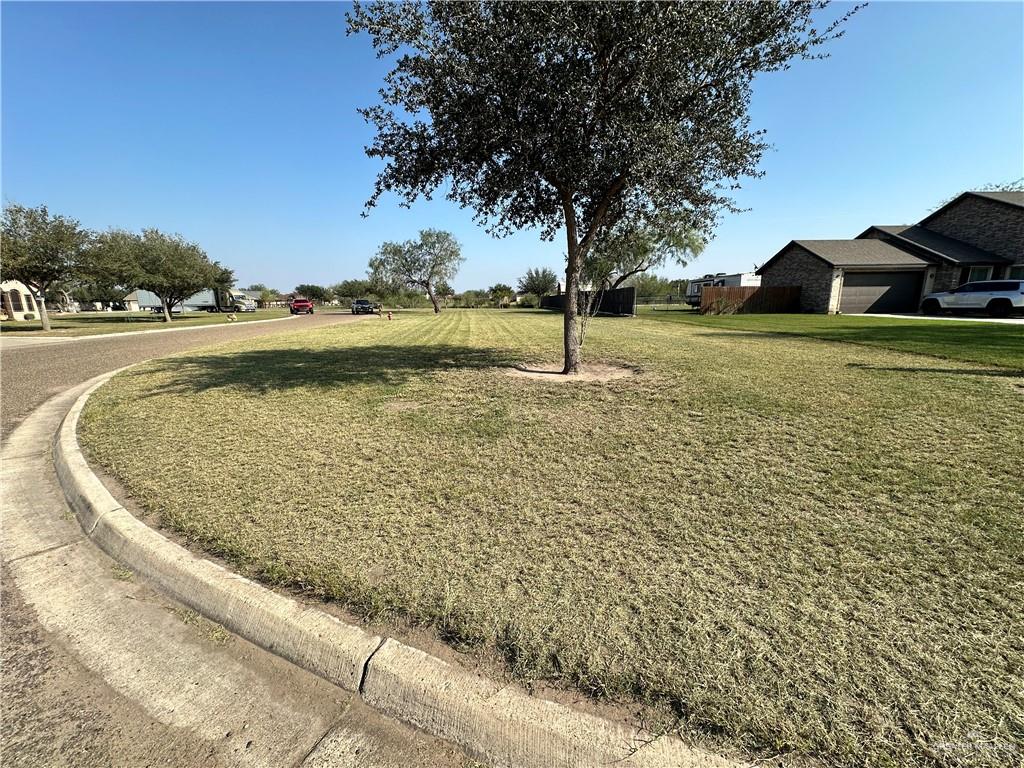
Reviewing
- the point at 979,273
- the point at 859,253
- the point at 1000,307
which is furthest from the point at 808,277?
the point at 1000,307

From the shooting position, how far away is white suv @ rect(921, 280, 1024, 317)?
2007cm

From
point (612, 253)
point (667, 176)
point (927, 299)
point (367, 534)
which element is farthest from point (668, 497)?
point (927, 299)

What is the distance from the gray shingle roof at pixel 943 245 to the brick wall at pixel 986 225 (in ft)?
1.26

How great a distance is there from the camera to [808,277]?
27484 millimetres

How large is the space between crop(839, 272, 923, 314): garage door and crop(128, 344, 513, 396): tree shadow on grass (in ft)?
85.2

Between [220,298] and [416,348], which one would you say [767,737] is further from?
[220,298]

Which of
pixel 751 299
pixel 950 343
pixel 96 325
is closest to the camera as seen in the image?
pixel 950 343

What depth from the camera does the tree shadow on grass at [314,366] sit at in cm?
734

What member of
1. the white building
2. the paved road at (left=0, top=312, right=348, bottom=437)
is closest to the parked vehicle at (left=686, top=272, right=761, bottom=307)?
the paved road at (left=0, top=312, right=348, bottom=437)

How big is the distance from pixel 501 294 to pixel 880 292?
4920 centimetres

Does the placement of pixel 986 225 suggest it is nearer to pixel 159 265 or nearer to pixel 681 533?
pixel 681 533

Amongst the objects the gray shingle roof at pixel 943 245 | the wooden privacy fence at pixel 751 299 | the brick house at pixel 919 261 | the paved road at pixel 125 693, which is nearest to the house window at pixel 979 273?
the brick house at pixel 919 261

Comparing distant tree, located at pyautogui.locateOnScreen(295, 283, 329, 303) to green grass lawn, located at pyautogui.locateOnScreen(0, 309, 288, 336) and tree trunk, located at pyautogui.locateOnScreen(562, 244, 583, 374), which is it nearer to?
green grass lawn, located at pyautogui.locateOnScreen(0, 309, 288, 336)

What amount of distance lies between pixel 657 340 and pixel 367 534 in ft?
37.7
